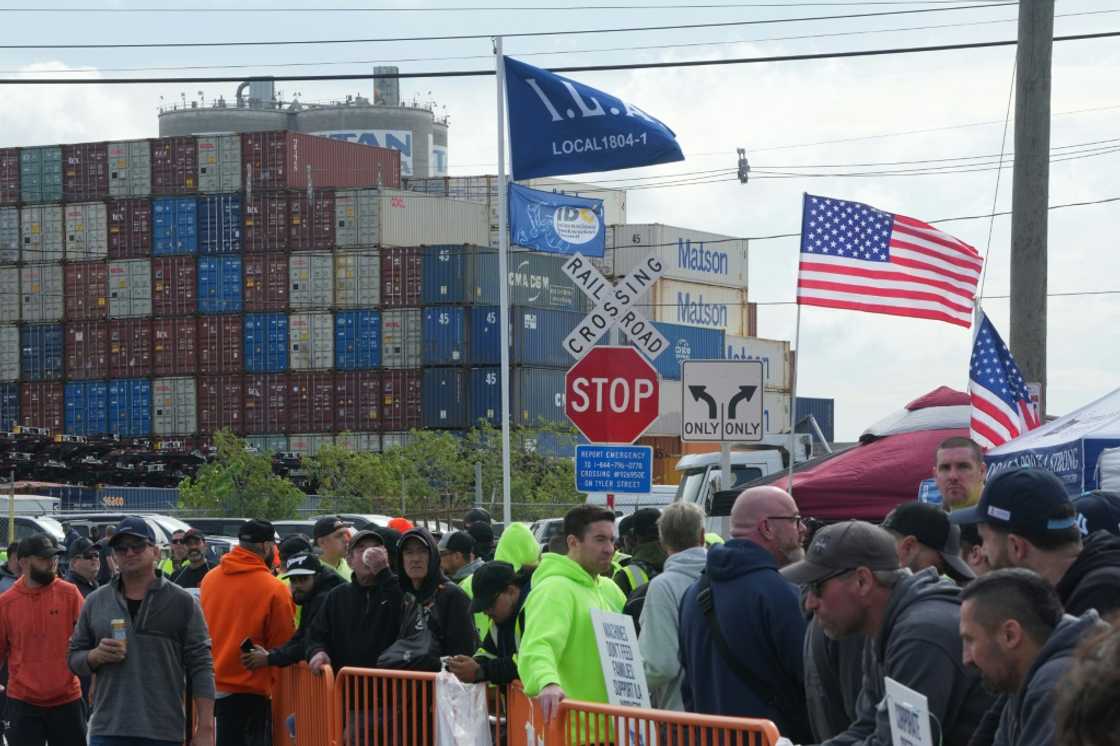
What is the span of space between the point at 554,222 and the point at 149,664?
27.0 ft

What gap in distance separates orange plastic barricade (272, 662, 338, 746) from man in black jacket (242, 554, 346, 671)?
0.14 m

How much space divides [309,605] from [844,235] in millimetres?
5610

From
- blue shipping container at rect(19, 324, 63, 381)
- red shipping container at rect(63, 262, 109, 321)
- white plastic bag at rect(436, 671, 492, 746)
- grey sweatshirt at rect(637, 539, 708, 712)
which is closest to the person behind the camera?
A: grey sweatshirt at rect(637, 539, 708, 712)

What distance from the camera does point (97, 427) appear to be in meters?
73.4

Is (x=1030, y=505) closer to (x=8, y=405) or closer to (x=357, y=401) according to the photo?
(x=357, y=401)

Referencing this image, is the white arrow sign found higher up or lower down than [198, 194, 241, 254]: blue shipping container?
lower down

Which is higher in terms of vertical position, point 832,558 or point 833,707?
point 832,558

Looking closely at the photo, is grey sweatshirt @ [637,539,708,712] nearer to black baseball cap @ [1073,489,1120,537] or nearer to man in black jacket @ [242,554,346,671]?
→ black baseball cap @ [1073,489,1120,537]

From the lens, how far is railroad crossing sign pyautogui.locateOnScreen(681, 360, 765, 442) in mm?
12297

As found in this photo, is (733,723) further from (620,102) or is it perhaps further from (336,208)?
(336,208)

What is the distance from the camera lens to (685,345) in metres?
72.8

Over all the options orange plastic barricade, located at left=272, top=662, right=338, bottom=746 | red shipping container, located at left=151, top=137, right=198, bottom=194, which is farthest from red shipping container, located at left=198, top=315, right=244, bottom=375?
orange plastic barricade, located at left=272, top=662, right=338, bottom=746

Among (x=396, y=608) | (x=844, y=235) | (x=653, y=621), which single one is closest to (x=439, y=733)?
(x=396, y=608)

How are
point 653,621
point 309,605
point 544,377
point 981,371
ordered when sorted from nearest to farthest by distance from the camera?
point 653,621
point 309,605
point 981,371
point 544,377
